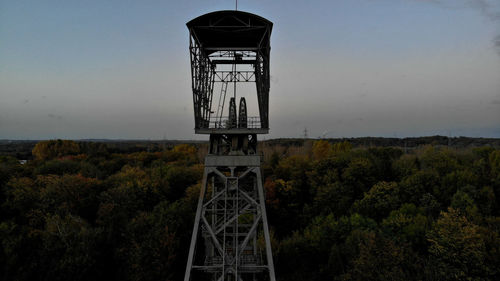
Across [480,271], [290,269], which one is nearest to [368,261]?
[290,269]

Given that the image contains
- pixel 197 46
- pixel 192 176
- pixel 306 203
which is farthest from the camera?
pixel 192 176

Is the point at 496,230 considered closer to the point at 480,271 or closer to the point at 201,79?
the point at 480,271

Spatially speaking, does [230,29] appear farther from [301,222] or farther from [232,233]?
[301,222]

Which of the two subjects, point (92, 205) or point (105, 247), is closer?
point (105, 247)

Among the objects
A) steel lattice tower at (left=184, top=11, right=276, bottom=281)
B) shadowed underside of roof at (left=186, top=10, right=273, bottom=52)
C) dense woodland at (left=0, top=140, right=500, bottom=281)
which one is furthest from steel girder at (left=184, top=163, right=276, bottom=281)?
dense woodland at (left=0, top=140, right=500, bottom=281)

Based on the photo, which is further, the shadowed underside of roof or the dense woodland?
the dense woodland

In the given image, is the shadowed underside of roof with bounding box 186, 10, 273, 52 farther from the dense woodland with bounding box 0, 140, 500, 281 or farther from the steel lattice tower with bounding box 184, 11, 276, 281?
the dense woodland with bounding box 0, 140, 500, 281

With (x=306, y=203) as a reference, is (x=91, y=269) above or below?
below
